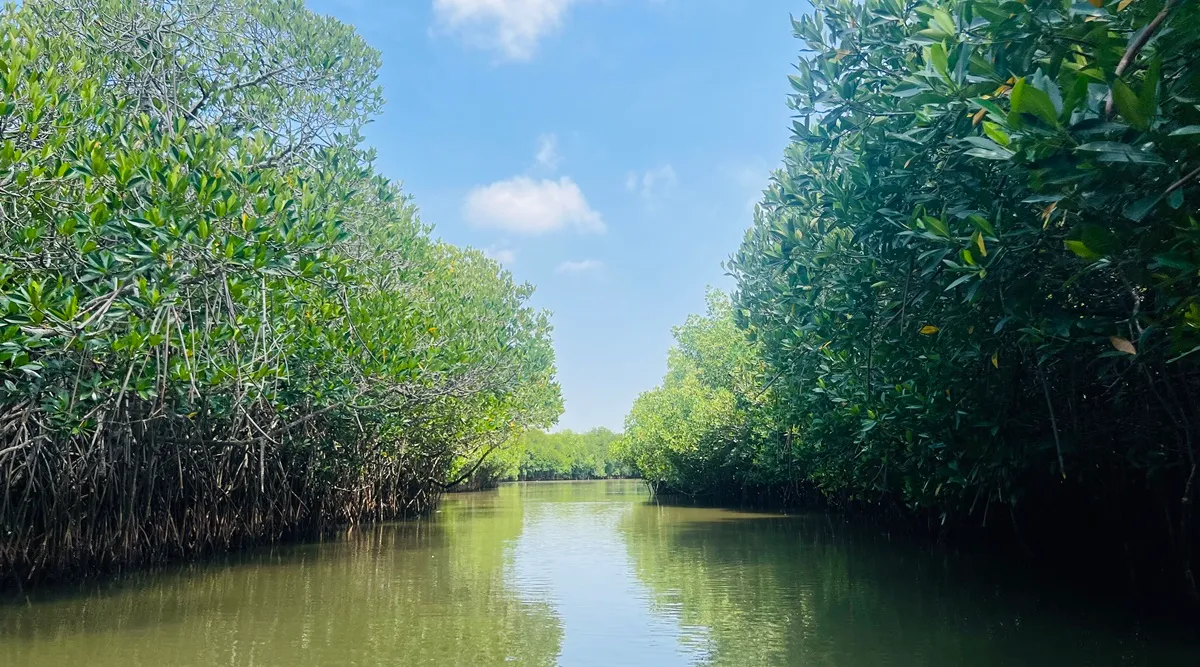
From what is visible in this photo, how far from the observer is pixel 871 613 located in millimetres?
6340

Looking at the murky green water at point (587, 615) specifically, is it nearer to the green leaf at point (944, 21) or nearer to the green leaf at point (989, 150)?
the green leaf at point (989, 150)

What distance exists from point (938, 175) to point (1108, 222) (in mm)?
1215

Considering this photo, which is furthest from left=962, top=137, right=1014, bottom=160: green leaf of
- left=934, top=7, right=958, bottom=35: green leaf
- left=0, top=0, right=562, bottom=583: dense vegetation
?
left=0, top=0, right=562, bottom=583: dense vegetation

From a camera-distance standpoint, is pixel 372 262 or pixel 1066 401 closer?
pixel 1066 401

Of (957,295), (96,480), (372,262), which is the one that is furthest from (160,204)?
(957,295)

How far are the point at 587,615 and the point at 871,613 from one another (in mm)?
2307

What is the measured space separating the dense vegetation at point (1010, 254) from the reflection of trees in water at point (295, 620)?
2922mm

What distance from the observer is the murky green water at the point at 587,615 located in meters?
4.99

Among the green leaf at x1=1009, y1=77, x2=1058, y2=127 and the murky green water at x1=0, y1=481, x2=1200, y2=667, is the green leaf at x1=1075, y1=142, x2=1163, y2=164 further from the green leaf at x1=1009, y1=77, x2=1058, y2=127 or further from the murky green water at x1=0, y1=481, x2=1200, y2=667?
the murky green water at x1=0, y1=481, x2=1200, y2=667

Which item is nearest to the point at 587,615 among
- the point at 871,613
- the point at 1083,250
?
the point at 871,613

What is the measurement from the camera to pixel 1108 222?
3328 mm

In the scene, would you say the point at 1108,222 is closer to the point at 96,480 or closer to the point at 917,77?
the point at 917,77

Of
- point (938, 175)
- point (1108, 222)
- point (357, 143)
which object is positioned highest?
point (357, 143)

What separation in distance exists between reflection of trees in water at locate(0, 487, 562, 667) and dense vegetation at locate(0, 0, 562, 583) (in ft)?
3.37
